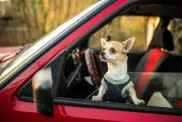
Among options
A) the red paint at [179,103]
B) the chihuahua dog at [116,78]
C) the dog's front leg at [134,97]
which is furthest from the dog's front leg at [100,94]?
the red paint at [179,103]

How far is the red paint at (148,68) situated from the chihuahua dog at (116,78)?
14 cm

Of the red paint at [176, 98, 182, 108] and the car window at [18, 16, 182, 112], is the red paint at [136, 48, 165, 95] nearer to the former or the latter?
the car window at [18, 16, 182, 112]

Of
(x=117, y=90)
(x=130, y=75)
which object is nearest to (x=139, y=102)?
(x=117, y=90)

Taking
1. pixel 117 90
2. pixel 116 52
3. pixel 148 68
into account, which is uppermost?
pixel 116 52

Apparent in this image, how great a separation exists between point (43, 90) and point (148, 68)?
1289 millimetres

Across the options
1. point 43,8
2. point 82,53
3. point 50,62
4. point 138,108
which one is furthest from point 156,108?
point 43,8

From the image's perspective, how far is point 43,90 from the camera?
190 cm

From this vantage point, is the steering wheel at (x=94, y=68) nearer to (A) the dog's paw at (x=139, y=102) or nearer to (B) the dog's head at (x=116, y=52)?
(B) the dog's head at (x=116, y=52)

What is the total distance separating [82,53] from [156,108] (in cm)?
161

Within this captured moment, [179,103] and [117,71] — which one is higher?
[117,71]

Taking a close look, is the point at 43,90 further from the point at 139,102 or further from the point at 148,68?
the point at 148,68

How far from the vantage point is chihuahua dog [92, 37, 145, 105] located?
96.0 inches

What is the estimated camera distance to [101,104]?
2.21 m

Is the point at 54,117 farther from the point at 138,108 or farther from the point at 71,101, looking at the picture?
the point at 138,108
